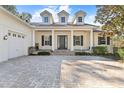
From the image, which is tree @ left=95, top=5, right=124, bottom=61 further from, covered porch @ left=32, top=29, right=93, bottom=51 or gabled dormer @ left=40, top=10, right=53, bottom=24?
gabled dormer @ left=40, top=10, right=53, bottom=24

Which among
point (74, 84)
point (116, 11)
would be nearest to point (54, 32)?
point (116, 11)

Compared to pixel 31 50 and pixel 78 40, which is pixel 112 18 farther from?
pixel 31 50

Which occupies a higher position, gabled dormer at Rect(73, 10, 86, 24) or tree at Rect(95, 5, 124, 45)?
gabled dormer at Rect(73, 10, 86, 24)

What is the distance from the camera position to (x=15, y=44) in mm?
16750

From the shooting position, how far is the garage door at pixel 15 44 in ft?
50.1

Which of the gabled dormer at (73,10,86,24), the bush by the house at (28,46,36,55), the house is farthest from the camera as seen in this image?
the gabled dormer at (73,10,86,24)

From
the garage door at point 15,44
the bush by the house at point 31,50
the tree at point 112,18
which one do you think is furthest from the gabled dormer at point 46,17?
the tree at point 112,18

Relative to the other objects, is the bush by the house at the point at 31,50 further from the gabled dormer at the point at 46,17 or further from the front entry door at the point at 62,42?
the gabled dormer at the point at 46,17

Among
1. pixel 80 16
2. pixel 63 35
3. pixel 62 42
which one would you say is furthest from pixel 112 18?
pixel 62 42

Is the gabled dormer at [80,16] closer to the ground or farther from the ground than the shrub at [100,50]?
farther from the ground

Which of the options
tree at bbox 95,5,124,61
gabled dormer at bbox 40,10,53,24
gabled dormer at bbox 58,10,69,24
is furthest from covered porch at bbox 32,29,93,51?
tree at bbox 95,5,124,61

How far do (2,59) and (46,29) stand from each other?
37.6 ft

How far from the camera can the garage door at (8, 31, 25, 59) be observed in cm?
1527

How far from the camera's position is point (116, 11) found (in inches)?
603
